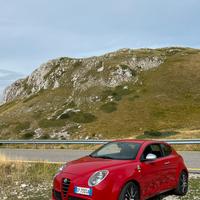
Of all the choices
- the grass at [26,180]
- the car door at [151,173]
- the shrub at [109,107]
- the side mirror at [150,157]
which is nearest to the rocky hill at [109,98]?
the shrub at [109,107]

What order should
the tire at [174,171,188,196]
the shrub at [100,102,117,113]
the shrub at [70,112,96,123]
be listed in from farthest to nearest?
the shrub at [100,102,117,113] → the shrub at [70,112,96,123] → the tire at [174,171,188,196]

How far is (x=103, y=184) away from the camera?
7.45 m

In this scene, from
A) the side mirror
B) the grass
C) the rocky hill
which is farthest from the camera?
the rocky hill

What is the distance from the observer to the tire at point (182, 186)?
32.7 feet

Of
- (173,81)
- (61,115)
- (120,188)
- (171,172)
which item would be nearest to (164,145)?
(171,172)

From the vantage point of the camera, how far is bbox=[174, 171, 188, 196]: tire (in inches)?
392

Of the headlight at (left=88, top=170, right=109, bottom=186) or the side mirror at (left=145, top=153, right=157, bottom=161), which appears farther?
the side mirror at (left=145, top=153, right=157, bottom=161)

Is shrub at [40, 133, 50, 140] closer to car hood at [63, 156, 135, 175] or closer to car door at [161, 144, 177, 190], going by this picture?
car door at [161, 144, 177, 190]

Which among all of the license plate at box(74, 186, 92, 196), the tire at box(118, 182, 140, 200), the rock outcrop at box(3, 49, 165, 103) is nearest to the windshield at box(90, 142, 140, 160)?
the tire at box(118, 182, 140, 200)

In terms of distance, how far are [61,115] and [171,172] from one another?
144ft

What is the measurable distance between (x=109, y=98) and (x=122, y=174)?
49.4m

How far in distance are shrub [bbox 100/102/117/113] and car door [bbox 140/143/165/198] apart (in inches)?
1699

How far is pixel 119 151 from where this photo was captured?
902cm

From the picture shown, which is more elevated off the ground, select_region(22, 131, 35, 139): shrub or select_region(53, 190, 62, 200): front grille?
select_region(53, 190, 62, 200): front grille
